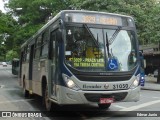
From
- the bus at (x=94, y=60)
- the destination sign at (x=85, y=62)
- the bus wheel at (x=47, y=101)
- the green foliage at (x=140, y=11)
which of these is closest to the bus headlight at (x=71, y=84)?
the bus at (x=94, y=60)

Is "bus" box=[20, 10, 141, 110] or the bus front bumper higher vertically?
"bus" box=[20, 10, 141, 110]

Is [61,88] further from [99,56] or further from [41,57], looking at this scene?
[41,57]

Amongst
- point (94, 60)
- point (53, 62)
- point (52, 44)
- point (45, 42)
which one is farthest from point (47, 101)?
point (94, 60)

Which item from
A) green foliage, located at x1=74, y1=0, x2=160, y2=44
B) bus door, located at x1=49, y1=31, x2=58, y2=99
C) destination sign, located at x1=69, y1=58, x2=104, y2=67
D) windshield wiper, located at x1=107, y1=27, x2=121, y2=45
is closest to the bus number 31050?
destination sign, located at x1=69, y1=58, x2=104, y2=67

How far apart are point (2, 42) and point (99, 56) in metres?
37.6

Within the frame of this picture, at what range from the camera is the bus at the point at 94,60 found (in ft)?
32.1

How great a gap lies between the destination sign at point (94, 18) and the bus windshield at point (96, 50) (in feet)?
0.71

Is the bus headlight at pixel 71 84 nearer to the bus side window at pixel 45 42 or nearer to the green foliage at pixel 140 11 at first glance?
the bus side window at pixel 45 42

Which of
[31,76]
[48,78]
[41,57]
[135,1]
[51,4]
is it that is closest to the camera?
[48,78]

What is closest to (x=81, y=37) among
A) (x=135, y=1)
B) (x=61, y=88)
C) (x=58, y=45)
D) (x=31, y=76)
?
(x=58, y=45)

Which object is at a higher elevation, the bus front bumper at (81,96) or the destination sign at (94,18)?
the destination sign at (94,18)

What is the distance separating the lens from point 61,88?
9.84 metres

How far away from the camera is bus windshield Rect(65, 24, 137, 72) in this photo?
9.91m

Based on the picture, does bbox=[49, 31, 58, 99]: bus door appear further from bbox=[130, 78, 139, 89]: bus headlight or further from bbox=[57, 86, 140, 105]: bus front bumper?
bbox=[130, 78, 139, 89]: bus headlight
